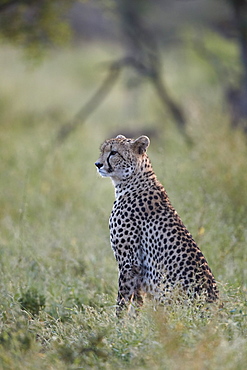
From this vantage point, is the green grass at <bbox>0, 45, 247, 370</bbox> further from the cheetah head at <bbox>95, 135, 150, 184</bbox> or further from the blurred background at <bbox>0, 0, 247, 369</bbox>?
the cheetah head at <bbox>95, 135, 150, 184</bbox>

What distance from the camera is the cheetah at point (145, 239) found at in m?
4.11

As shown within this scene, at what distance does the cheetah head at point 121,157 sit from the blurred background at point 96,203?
0.83m

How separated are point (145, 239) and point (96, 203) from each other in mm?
3703

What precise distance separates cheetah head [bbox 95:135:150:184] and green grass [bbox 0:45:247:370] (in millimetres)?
859

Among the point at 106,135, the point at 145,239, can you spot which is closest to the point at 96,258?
the point at 145,239

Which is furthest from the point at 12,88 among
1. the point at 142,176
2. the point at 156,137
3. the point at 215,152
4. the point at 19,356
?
the point at 19,356

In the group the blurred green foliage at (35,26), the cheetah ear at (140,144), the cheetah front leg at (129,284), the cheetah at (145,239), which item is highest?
the blurred green foliage at (35,26)

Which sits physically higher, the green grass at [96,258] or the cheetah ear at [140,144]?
the cheetah ear at [140,144]

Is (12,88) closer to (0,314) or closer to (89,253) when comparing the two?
(89,253)

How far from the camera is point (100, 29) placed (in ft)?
108

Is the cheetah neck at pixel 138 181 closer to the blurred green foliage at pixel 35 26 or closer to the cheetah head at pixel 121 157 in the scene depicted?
the cheetah head at pixel 121 157

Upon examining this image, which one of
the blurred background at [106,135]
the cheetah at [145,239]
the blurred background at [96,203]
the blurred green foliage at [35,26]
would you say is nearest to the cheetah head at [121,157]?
the cheetah at [145,239]

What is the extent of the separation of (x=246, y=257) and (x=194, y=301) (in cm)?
173

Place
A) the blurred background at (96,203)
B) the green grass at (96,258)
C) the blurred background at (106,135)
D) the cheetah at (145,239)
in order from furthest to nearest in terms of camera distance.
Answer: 1. the blurred background at (106,135)
2. the cheetah at (145,239)
3. the blurred background at (96,203)
4. the green grass at (96,258)
